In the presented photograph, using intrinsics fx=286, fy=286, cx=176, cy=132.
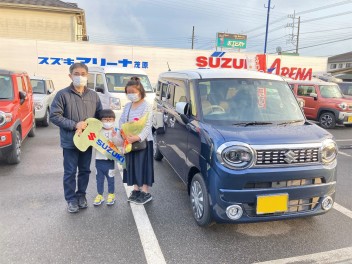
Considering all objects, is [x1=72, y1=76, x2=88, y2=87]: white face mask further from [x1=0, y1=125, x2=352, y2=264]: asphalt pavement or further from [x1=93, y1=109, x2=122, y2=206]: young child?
[x1=0, y1=125, x2=352, y2=264]: asphalt pavement

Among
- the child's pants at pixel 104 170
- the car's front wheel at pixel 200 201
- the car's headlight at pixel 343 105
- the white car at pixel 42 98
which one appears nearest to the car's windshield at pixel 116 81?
the white car at pixel 42 98

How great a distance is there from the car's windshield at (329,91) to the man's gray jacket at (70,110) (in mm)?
9402

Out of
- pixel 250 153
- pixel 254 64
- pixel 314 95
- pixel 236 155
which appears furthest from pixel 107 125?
pixel 254 64

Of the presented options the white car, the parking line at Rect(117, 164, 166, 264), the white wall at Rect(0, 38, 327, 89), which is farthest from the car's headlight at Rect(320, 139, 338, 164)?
the white wall at Rect(0, 38, 327, 89)

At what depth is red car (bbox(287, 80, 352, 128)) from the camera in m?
9.78

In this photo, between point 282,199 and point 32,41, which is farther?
point 32,41

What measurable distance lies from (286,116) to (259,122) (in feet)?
1.52

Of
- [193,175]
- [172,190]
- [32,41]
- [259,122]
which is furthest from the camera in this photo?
[32,41]

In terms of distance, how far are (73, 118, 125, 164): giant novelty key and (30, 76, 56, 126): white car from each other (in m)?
6.06

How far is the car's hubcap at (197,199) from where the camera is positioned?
3.12 metres

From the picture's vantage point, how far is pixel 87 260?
2602 mm

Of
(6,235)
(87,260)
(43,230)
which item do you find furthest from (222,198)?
(6,235)

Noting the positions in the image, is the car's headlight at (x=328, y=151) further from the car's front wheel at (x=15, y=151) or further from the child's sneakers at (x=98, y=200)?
the car's front wheel at (x=15, y=151)

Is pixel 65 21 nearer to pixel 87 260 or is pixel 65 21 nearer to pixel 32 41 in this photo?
pixel 32 41
